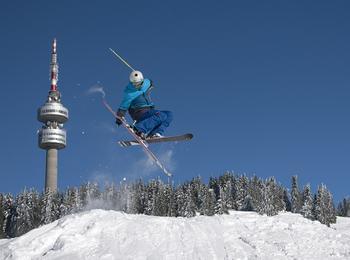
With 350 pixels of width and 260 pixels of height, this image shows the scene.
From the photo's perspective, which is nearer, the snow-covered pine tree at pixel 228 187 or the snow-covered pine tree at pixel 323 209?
the snow-covered pine tree at pixel 323 209

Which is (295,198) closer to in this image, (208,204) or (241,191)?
(241,191)

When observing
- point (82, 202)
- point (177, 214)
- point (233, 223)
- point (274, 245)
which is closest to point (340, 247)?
point (274, 245)

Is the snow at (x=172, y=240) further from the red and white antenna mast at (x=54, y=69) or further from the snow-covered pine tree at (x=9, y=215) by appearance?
the red and white antenna mast at (x=54, y=69)

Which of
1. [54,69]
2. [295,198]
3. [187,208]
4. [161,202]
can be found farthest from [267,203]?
[54,69]

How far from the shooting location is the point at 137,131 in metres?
28.1

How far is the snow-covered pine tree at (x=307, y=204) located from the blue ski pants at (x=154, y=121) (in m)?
78.1

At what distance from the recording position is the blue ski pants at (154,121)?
27.5 m

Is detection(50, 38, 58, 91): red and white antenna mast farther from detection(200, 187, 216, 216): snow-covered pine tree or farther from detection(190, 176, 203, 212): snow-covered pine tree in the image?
detection(200, 187, 216, 216): snow-covered pine tree

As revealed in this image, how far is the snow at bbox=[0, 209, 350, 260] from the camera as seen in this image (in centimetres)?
4128

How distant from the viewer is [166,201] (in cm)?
10012

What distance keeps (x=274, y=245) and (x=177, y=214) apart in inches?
2141

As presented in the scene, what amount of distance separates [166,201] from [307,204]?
84.4 feet

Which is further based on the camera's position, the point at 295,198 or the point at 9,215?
the point at 295,198

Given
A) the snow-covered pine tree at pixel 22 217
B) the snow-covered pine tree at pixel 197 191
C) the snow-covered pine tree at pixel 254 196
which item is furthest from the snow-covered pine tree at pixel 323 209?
the snow-covered pine tree at pixel 22 217
